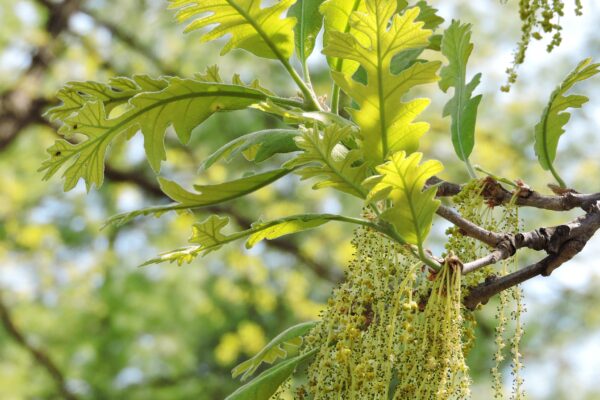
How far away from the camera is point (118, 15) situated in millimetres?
6352

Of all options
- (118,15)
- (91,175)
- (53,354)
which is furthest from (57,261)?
(91,175)

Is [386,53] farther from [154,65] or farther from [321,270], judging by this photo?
[154,65]

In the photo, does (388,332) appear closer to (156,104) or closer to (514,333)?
(514,333)

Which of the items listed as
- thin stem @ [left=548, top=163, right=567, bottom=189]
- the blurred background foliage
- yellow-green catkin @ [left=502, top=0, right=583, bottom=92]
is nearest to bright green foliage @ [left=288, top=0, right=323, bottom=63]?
yellow-green catkin @ [left=502, top=0, right=583, bottom=92]

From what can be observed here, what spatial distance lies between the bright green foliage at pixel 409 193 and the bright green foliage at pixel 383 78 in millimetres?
50

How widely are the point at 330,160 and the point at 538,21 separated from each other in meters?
0.44

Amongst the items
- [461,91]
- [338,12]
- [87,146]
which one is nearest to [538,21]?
[461,91]

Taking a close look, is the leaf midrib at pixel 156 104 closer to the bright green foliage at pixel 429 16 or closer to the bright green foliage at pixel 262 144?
the bright green foliage at pixel 262 144

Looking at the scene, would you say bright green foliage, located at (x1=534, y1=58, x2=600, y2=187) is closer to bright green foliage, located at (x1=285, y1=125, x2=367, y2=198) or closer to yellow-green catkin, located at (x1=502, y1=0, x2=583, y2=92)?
yellow-green catkin, located at (x1=502, y1=0, x2=583, y2=92)

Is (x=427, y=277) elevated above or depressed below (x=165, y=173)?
below

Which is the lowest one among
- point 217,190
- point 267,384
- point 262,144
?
point 267,384

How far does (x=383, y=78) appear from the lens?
927mm

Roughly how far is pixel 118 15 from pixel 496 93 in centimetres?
297

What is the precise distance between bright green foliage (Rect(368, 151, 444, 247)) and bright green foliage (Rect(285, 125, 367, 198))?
0.04 m
